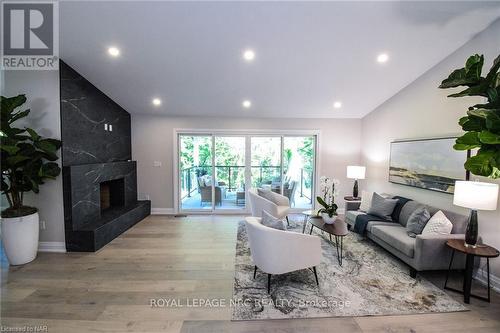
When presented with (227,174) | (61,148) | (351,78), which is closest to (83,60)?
(61,148)

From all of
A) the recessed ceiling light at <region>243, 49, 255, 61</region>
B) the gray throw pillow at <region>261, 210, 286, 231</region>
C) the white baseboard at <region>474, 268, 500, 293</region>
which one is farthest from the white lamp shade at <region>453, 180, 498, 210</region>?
the recessed ceiling light at <region>243, 49, 255, 61</region>

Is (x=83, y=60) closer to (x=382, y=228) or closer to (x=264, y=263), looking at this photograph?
(x=264, y=263)

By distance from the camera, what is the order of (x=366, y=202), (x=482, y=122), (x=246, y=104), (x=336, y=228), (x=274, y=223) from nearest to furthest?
(x=482, y=122)
(x=274, y=223)
(x=336, y=228)
(x=366, y=202)
(x=246, y=104)

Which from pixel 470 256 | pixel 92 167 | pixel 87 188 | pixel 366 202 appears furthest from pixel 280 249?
pixel 92 167

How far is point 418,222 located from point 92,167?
5.19 meters

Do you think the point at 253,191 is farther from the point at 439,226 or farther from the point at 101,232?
the point at 439,226

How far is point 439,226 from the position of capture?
2.92 m

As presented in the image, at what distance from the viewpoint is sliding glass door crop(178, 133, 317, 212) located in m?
5.77

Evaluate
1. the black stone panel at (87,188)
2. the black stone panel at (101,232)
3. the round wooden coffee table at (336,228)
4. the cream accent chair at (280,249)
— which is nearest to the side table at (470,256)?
the round wooden coffee table at (336,228)

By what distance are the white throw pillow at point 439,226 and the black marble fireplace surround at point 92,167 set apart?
190 inches

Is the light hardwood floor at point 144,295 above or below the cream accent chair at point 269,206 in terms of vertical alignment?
below

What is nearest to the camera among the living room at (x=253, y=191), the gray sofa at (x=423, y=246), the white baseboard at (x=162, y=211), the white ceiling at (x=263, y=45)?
the living room at (x=253, y=191)

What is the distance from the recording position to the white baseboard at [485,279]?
2686 mm

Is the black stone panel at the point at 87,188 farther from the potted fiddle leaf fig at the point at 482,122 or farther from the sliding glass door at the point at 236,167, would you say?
the potted fiddle leaf fig at the point at 482,122
